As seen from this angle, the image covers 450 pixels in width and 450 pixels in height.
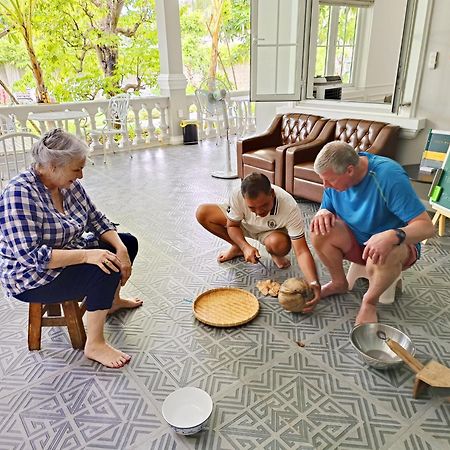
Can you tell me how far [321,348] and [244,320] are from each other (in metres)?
0.41

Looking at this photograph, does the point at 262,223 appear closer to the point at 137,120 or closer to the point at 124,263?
the point at 124,263

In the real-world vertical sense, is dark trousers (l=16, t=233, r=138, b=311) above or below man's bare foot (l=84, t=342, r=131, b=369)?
above

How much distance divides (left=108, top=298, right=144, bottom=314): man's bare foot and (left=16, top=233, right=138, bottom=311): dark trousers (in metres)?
0.40

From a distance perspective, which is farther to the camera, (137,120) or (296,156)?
(137,120)

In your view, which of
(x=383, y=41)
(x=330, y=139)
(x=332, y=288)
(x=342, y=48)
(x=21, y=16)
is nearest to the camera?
(x=332, y=288)

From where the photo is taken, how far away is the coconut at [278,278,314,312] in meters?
2.04

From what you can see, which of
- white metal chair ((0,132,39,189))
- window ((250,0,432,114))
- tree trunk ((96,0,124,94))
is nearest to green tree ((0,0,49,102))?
tree trunk ((96,0,124,94))

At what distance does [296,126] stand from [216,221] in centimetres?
213

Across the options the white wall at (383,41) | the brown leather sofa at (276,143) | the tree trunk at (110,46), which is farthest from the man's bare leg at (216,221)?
the tree trunk at (110,46)

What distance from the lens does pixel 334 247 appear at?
6.93 ft

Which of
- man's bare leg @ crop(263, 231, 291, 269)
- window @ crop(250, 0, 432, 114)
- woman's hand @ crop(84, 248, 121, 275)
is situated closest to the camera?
woman's hand @ crop(84, 248, 121, 275)

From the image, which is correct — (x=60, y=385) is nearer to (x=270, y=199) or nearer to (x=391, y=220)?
(x=270, y=199)

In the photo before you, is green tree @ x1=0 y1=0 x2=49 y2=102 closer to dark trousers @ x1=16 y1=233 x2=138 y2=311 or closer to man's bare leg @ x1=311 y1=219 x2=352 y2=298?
dark trousers @ x1=16 y1=233 x2=138 y2=311

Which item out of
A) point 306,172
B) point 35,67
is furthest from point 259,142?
point 35,67
